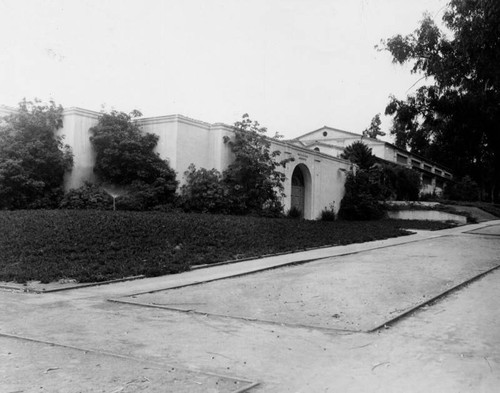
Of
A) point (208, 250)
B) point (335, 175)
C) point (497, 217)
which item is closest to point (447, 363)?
point (208, 250)

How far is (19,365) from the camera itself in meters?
4.84

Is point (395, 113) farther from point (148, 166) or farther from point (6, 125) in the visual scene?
point (6, 125)

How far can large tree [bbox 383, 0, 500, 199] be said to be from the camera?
1744 cm

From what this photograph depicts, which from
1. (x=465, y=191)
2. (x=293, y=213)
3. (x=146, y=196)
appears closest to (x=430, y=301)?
(x=146, y=196)

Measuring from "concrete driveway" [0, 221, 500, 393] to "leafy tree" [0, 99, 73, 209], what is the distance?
10782mm

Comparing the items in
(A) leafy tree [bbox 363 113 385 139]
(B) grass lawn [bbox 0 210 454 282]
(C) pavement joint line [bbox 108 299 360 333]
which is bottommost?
(C) pavement joint line [bbox 108 299 360 333]

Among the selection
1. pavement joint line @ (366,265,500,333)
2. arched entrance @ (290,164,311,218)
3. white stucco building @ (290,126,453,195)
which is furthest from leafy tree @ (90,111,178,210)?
white stucco building @ (290,126,453,195)

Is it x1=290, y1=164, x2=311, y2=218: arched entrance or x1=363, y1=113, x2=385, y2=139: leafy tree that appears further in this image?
x1=363, y1=113, x2=385, y2=139: leafy tree

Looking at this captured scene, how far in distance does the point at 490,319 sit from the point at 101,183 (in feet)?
57.4

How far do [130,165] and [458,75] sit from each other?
13790mm

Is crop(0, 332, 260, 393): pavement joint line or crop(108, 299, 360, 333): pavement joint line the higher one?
crop(0, 332, 260, 393): pavement joint line

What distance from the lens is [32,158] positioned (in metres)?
19.5

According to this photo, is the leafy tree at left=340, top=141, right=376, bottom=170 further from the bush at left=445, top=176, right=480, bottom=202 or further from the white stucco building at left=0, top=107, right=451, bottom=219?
the bush at left=445, top=176, right=480, bottom=202

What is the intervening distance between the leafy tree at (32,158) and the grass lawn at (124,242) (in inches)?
95.9
